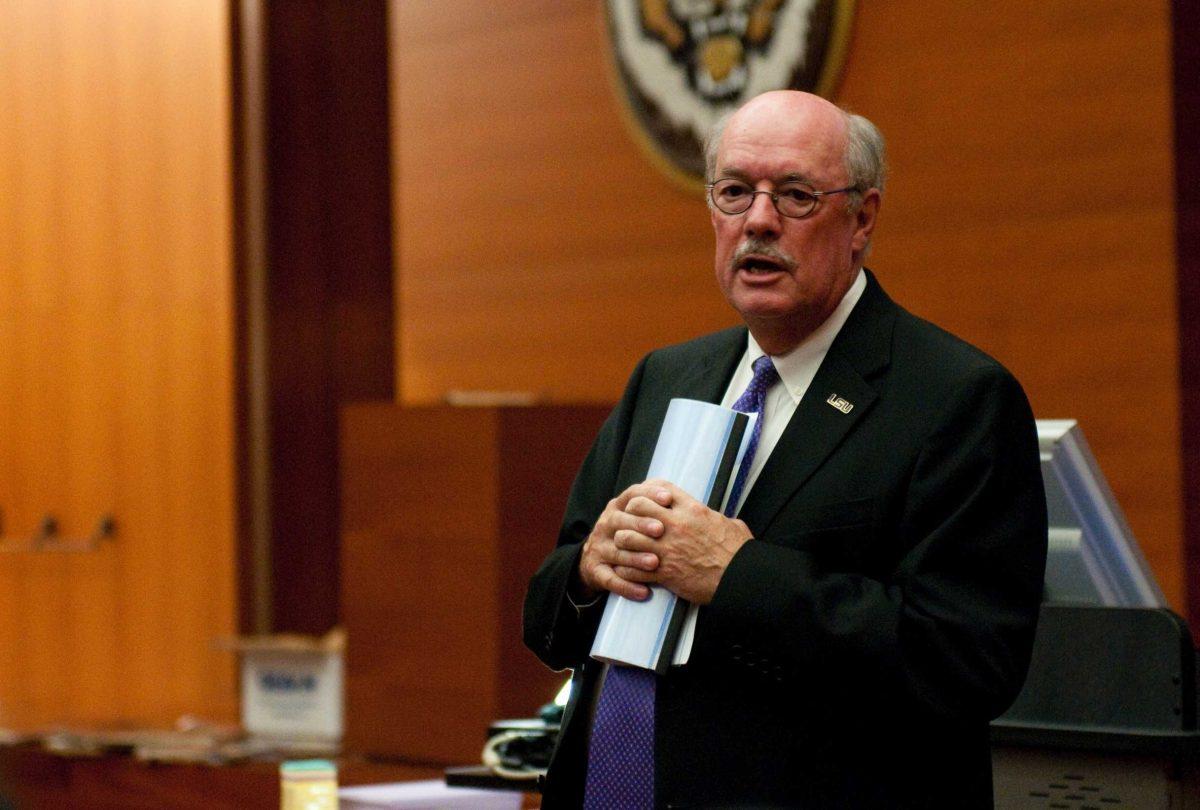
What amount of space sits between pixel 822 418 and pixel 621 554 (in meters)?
0.29

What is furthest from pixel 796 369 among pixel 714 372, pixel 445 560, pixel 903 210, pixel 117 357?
pixel 117 357

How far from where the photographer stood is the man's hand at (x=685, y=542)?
1909 millimetres

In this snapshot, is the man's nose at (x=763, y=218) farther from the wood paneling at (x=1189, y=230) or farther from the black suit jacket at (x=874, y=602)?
the wood paneling at (x=1189, y=230)

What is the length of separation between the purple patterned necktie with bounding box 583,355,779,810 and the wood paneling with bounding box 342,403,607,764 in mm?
2646

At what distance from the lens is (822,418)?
2006 mm

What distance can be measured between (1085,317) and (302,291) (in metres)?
3.14

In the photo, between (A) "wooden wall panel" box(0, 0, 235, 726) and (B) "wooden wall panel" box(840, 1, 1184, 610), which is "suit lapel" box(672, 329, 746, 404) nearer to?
(B) "wooden wall panel" box(840, 1, 1184, 610)

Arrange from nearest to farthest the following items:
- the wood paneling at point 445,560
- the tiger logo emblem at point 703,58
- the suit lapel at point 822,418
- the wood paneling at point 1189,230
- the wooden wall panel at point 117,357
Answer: the suit lapel at point 822,418 → the wood paneling at point 1189,230 → the tiger logo emblem at point 703,58 → the wood paneling at point 445,560 → the wooden wall panel at point 117,357

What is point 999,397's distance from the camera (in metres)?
1.93

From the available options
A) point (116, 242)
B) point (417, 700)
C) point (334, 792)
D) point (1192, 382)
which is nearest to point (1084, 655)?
point (334, 792)

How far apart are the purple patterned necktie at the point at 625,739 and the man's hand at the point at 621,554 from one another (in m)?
0.12

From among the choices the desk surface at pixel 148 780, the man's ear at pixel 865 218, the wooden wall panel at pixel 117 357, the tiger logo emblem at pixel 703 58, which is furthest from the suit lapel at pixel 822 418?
the wooden wall panel at pixel 117 357

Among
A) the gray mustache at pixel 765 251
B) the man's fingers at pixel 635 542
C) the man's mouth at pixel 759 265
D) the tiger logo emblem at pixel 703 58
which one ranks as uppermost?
the tiger logo emblem at pixel 703 58

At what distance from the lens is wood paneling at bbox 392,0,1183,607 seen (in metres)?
3.98
